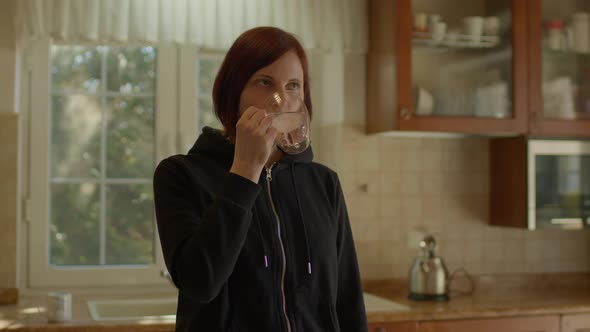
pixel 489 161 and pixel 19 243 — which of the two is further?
pixel 489 161

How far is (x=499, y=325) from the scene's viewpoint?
2.54m

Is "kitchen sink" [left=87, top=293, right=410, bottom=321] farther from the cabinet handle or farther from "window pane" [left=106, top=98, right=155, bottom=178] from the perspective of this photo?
the cabinet handle

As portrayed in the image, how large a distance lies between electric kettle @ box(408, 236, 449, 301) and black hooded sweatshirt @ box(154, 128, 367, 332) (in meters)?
1.36

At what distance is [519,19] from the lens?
294 cm

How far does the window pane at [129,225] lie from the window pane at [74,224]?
0.06 m

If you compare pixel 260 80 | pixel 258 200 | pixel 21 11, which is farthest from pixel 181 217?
pixel 21 11

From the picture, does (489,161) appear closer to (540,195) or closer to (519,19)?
(540,195)

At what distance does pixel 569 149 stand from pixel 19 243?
7.18 feet

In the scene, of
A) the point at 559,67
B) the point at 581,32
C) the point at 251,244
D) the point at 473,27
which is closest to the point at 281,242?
the point at 251,244

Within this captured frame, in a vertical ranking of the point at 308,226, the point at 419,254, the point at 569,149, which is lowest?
the point at 419,254

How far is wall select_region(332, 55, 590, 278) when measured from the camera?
9.99ft

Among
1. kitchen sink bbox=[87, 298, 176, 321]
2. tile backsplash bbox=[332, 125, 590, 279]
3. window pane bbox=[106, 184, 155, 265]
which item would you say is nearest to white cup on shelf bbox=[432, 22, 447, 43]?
tile backsplash bbox=[332, 125, 590, 279]

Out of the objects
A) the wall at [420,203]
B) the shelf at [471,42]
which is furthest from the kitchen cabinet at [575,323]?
the shelf at [471,42]

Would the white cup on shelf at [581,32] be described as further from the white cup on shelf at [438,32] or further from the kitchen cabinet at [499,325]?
the kitchen cabinet at [499,325]
